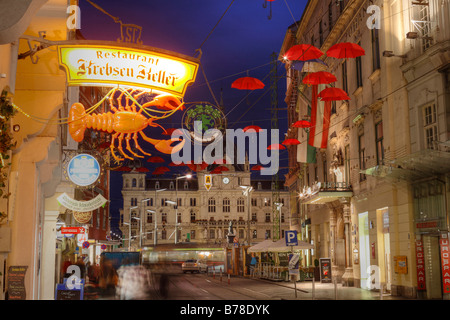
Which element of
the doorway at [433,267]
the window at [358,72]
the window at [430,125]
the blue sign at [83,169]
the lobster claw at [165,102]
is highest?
the window at [358,72]

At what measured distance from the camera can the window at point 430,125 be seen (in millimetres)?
20812

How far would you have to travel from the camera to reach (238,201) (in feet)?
387

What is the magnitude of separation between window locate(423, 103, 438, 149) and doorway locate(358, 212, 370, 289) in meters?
7.79

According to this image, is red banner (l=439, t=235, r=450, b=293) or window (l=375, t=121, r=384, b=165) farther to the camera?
window (l=375, t=121, r=384, b=165)

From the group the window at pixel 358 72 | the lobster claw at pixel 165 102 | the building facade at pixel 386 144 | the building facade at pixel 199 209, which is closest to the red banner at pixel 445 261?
the building facade at pixel 386 144

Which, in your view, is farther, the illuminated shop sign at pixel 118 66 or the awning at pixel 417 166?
the awning at pixel 417 166

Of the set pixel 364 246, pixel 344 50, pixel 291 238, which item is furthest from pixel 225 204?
pixel 344 50

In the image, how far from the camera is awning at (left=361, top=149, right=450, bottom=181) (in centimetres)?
1774

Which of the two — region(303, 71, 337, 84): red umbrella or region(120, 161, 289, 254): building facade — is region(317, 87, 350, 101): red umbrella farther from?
region(120, 161, 289, 254): building facade

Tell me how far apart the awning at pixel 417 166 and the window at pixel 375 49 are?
20.9 feet

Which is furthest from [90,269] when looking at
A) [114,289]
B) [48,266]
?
[48,266]

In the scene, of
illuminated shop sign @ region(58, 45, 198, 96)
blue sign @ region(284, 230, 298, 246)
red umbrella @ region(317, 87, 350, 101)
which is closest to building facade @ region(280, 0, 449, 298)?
red umbrella @ region(317, 87, 350, 101)

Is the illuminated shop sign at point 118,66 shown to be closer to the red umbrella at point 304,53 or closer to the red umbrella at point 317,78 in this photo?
the red umbrella at point 304,53
